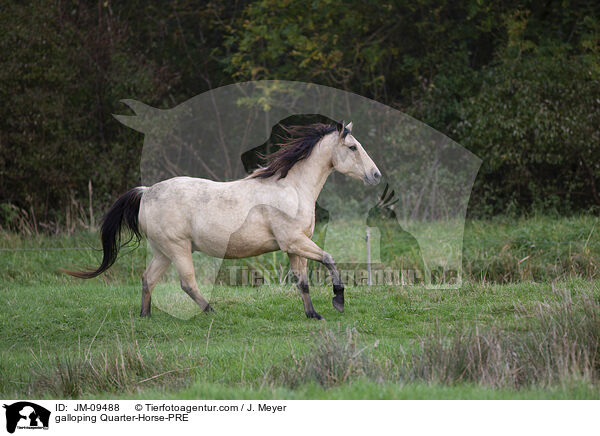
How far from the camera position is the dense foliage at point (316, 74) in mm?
15547

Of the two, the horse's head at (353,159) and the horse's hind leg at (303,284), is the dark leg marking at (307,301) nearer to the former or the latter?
the horse's hind leg at (303,284)

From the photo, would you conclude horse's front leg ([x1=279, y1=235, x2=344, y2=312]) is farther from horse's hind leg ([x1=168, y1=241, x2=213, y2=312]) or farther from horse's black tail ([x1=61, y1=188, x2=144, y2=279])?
horse's black tail ([x1=61, y1=188, x2=144, y2=279])

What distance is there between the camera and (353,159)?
7867 millimetres

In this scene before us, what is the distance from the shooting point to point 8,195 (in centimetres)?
1648

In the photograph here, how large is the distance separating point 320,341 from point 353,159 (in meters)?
2.54

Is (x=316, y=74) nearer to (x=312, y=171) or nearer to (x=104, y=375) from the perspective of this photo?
(x=312, y=171)

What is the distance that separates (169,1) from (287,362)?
60.4 ft

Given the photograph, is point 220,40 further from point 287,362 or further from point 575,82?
point 287,362

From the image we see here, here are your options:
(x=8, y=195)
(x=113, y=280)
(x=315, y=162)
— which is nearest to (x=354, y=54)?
(x=8, y=195)

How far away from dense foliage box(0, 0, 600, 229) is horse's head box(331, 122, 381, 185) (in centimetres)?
830

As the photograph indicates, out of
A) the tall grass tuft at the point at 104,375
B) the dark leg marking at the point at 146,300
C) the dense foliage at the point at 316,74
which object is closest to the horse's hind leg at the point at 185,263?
the dark leg marking at the point at 146,300
